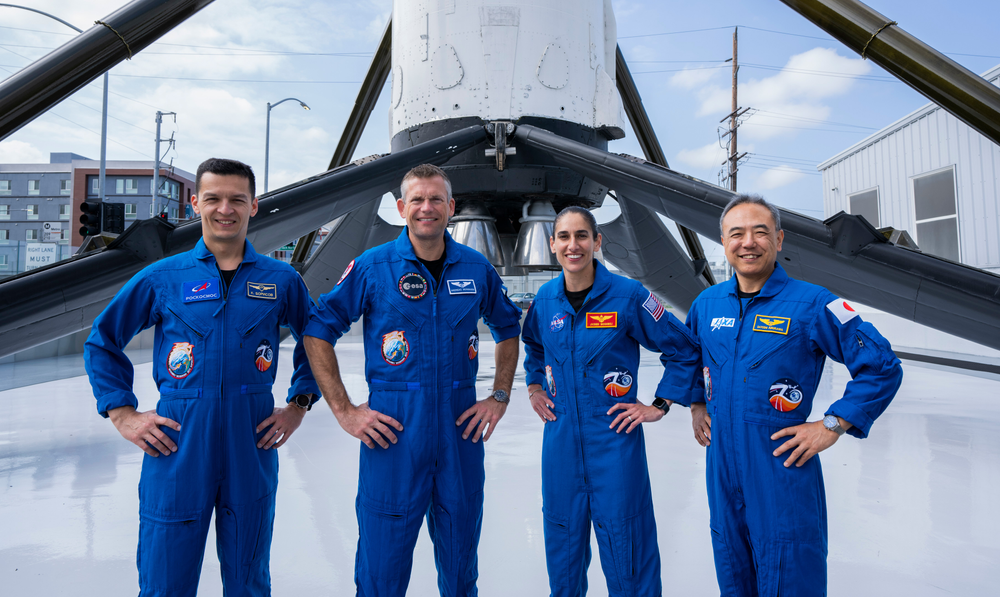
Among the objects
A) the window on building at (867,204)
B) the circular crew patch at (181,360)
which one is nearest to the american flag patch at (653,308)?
the circular crew patch at (181,360)

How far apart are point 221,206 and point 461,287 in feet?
3.60

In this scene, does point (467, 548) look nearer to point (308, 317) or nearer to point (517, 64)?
point (308, 317)

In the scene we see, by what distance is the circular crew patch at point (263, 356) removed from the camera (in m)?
2.29

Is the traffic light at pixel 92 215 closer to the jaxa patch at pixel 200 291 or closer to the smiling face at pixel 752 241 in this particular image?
the jaxa patch at pixel 200 291

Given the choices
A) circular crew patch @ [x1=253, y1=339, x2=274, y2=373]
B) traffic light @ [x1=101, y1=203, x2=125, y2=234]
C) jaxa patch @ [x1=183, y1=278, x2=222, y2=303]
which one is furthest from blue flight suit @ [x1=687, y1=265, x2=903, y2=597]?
traffic light @ [x1=101, y1=203, x2=125, y2=234]

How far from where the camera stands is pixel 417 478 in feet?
7.61

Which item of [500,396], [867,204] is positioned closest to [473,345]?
[500,396]

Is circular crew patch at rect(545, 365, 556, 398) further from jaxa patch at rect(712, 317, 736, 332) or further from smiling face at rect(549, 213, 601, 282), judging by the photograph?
jaxa patch at rect(712, 317, 736, 332)

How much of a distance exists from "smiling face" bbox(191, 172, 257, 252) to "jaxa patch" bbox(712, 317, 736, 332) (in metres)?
2.12

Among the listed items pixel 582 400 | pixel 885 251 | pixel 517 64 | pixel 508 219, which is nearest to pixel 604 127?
pixel 517 64

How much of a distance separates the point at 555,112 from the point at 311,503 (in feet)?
14.6

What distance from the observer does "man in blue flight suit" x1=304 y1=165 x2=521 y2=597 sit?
229 centimetres

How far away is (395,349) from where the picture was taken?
2387mm

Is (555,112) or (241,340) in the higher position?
(555,112)
